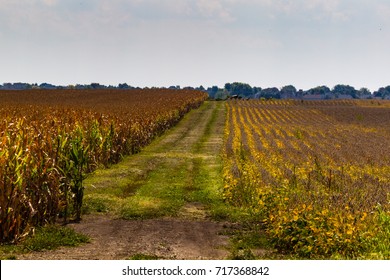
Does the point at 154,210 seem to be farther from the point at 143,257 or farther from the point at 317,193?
the point at 143,257

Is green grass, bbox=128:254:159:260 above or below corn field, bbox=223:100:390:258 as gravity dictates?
below

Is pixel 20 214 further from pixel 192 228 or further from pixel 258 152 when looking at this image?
pixel 258 152

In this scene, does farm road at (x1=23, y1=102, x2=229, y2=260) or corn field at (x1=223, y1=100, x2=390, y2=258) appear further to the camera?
farm road at (x1=23, y1=102, x2=229, y2=260)

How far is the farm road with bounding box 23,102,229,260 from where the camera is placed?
12844 mm

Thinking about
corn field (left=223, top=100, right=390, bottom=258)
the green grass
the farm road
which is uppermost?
corn field (left=223, top=100, right=390, bottom=258)

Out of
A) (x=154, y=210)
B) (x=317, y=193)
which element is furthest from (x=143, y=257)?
(x=317, y=193)

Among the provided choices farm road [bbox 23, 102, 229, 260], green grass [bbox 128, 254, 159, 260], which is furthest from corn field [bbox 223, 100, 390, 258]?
green grass [bbox 128, 254, 159, 260]

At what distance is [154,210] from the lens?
17.4 m

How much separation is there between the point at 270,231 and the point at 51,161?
6327 millimetres

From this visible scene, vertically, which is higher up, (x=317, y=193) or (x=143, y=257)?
(x=317, y=193)

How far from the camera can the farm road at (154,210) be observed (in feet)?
42.1

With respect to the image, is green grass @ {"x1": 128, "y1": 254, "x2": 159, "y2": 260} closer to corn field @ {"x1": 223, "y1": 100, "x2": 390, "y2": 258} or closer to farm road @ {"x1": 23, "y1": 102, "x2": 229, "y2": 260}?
farm road @ {"x1": 23, "y1": 102, "x2": 229, "y2": 260}

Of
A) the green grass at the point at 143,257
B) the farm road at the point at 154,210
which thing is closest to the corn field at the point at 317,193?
the farm road at the point at 154,210

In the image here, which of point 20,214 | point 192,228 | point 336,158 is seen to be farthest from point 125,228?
point 336,158
